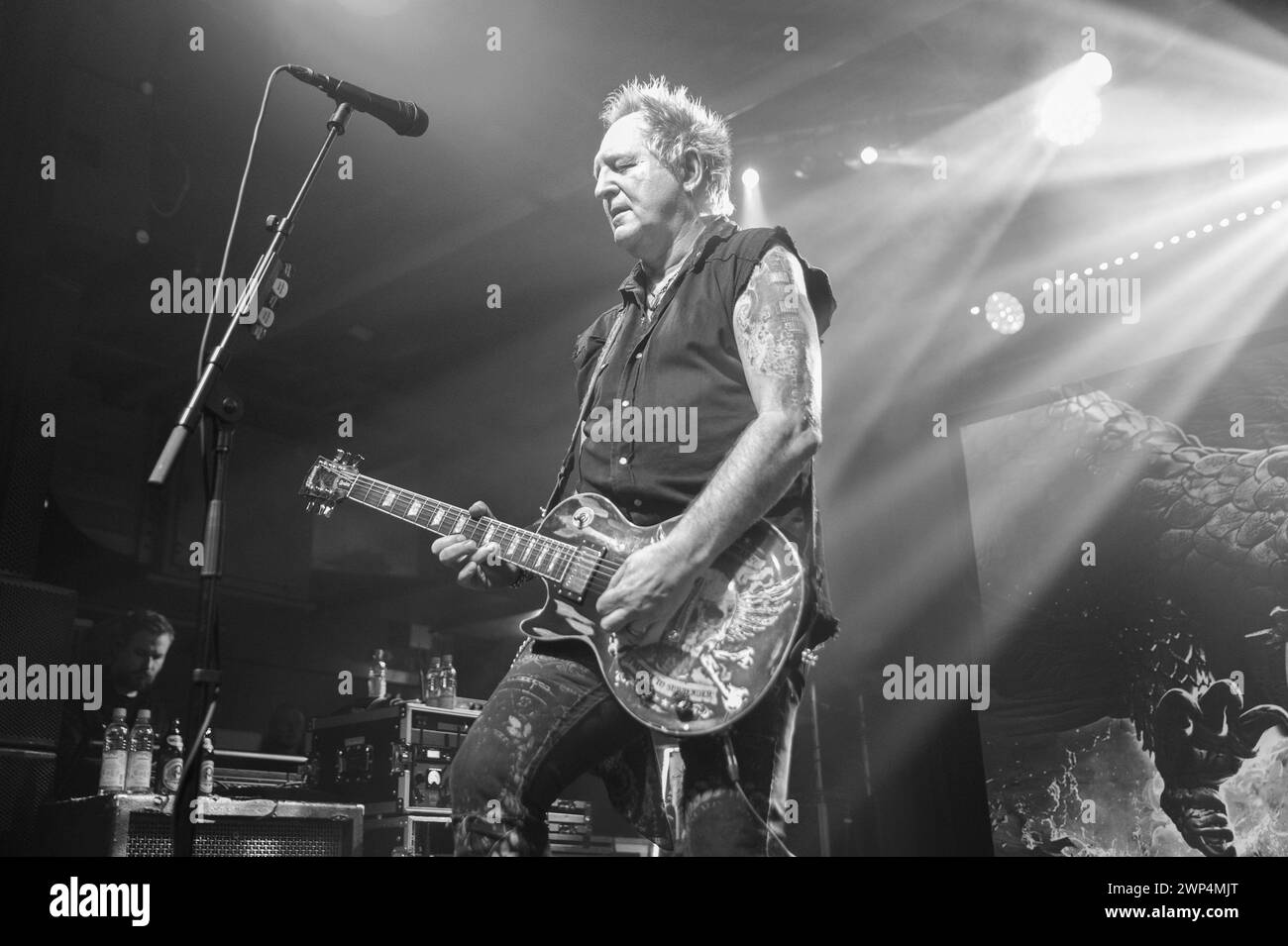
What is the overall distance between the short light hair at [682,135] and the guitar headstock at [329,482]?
1.23 m

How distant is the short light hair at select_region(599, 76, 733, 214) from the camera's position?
2.69 m

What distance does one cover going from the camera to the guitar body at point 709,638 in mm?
2068

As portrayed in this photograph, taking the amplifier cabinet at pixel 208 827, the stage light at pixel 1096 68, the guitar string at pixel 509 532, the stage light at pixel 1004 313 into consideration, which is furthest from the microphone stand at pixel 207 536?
the stage light at pixel 1004 313

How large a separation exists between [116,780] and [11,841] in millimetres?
521

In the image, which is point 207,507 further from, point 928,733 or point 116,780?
point 928,733

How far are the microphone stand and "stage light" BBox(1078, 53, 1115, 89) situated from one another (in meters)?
4.75

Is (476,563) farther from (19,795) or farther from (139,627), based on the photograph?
(139,627)

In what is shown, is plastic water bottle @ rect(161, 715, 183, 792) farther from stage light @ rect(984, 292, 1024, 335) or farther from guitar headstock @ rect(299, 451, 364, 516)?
stage light @ rect(984, 292, 1024, 335)

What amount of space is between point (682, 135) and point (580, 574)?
1.23 m

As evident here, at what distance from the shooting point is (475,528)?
261 centimetres

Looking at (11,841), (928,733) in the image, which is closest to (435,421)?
(928,733)

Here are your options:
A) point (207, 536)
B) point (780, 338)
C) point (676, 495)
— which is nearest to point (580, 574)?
point (676, 495)

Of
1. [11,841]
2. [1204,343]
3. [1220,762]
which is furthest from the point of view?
[1204,343]

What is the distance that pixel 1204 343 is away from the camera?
5629 millimetres
